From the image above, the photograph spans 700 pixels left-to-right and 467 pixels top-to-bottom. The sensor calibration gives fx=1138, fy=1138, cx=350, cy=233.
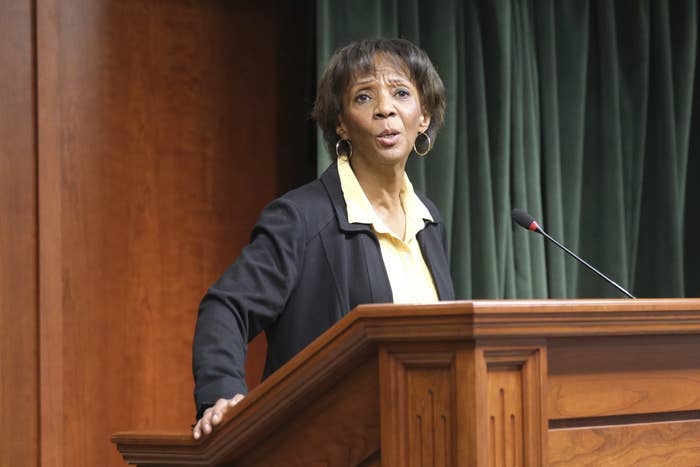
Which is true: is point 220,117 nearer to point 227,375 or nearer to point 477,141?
point 477,141

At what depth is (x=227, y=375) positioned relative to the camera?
1702 mm

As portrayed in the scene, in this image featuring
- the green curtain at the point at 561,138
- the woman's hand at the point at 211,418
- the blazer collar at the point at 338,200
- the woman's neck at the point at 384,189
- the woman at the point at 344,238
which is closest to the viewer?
the woman's hand at the point at 211,418

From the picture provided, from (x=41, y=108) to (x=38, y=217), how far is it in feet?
0.95

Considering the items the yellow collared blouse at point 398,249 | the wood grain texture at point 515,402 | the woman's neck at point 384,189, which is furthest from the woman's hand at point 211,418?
the woman's neck at point 384,189

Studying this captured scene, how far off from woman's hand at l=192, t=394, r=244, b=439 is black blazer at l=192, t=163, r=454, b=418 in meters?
0.24

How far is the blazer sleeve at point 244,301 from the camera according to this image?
170cm

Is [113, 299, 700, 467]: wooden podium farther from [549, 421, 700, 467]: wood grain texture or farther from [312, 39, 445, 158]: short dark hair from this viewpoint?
[312, 39, 445, 158]: short dark hair

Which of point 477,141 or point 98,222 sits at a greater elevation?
point 477,141

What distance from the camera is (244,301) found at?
6.15 feet

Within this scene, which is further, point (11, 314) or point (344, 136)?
point (11, 314)

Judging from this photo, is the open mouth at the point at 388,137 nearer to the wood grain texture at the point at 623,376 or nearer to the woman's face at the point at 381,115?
the woman's face at the point at 381,115

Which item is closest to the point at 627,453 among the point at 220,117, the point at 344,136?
the point at 344,136

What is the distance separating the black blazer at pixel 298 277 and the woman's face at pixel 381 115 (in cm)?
12

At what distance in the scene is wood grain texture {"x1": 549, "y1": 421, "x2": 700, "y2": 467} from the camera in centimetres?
134
